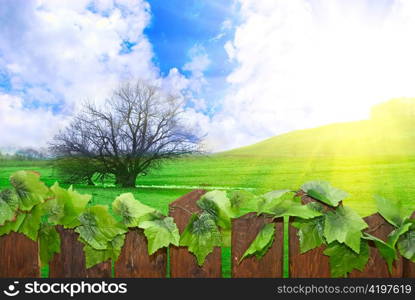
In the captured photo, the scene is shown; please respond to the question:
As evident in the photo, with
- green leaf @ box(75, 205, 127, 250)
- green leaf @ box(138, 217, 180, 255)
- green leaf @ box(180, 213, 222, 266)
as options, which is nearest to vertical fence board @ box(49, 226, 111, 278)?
green leaf @ box(75, 205, 127, 250)

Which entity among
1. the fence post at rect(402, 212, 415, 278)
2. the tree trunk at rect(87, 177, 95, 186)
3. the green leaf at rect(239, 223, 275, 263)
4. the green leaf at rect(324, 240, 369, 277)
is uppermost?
the tree trunk at rect(87, 177, 95, 186)

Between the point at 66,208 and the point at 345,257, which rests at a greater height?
the point at 66,208

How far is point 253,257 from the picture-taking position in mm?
2857

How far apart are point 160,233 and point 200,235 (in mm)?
254

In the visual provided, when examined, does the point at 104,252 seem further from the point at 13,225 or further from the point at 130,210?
the point at 13,225

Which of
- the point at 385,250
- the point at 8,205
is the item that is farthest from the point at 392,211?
the point at 8,205

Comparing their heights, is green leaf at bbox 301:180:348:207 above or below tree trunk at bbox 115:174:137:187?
below

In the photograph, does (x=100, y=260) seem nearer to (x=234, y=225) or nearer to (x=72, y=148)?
(x=234, y=225)

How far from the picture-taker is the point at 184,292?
9.09 ft

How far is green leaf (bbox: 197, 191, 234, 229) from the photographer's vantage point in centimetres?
274

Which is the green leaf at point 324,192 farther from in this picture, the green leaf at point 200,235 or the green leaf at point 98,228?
the green leaf at point 98,228

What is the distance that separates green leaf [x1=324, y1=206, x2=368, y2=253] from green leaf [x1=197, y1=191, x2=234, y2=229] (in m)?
0.60

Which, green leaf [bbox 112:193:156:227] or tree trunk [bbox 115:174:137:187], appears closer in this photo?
green leaf [bbox 112:193:156:227]

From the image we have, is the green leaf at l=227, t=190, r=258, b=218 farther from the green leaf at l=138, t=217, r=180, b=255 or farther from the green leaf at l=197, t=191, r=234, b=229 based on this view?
the green leaf at l=138, t=217, r=180, b=255
